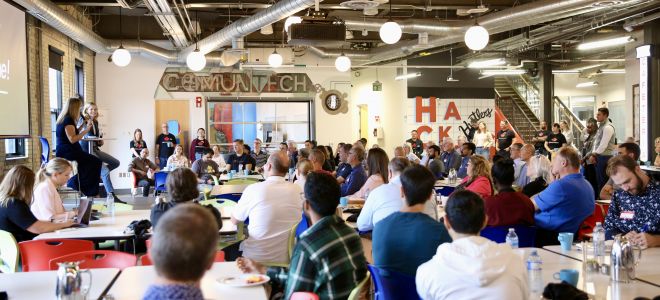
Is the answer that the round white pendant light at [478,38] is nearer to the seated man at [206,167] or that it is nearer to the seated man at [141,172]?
the seated man at [206,167]

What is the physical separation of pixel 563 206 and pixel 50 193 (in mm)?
4336

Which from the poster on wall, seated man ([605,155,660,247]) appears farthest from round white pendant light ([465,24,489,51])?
the poster on wall

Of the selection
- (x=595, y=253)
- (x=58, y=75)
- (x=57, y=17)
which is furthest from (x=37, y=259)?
(x=58, y=75)

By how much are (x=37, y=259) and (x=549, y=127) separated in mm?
19520

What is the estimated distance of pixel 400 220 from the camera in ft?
11.8

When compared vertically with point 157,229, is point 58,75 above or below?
above

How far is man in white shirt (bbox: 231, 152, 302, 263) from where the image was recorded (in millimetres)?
4863

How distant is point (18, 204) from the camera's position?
5020mm

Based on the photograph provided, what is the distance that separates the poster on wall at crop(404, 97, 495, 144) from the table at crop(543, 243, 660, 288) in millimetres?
16775

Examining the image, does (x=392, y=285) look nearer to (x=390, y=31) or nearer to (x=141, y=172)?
(x=390, y=31)

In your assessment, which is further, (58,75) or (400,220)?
(58,75)

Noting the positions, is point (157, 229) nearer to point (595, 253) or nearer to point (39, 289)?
point (39, 289)

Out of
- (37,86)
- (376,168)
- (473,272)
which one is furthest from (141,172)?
(473,272)

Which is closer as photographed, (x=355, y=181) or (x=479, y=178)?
(x=479, y=178)
